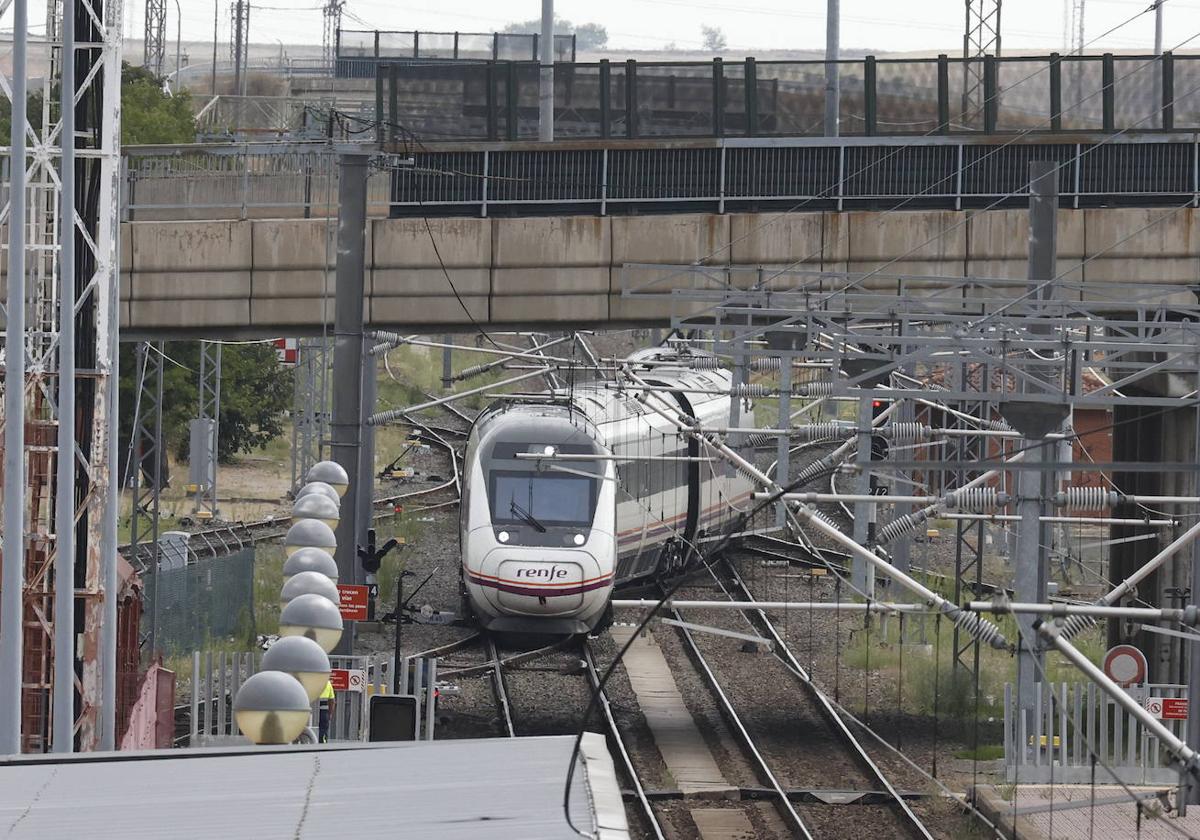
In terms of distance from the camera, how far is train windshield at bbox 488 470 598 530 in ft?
73.5

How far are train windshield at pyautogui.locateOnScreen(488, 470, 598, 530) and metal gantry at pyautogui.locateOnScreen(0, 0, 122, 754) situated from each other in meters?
9.85

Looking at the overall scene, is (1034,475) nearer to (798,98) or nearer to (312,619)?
(312,619)

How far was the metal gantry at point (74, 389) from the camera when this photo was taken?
10914mm

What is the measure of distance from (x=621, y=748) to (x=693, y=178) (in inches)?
269

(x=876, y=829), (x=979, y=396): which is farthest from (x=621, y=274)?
(x=979, y=396)

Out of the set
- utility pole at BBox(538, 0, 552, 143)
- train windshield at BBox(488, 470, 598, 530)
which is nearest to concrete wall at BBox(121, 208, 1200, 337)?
utility pole at BBox(538, 0, 552, 143)

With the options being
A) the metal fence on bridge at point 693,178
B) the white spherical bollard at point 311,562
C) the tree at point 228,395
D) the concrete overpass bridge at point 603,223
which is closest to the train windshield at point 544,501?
the concrete overpass bridge at point 603,223

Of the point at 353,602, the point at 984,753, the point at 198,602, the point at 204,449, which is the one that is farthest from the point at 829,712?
the point at 204,449

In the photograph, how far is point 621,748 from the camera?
18484 mm

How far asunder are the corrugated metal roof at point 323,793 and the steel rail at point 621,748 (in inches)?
221

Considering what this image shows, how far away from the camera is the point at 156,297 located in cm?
2119

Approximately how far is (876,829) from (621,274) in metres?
7.17

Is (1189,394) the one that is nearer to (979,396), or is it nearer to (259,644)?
(979,396)

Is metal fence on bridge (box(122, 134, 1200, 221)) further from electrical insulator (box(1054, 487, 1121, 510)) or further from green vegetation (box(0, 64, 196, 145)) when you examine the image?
green vegetation (box(0, 64, 196, 145))
